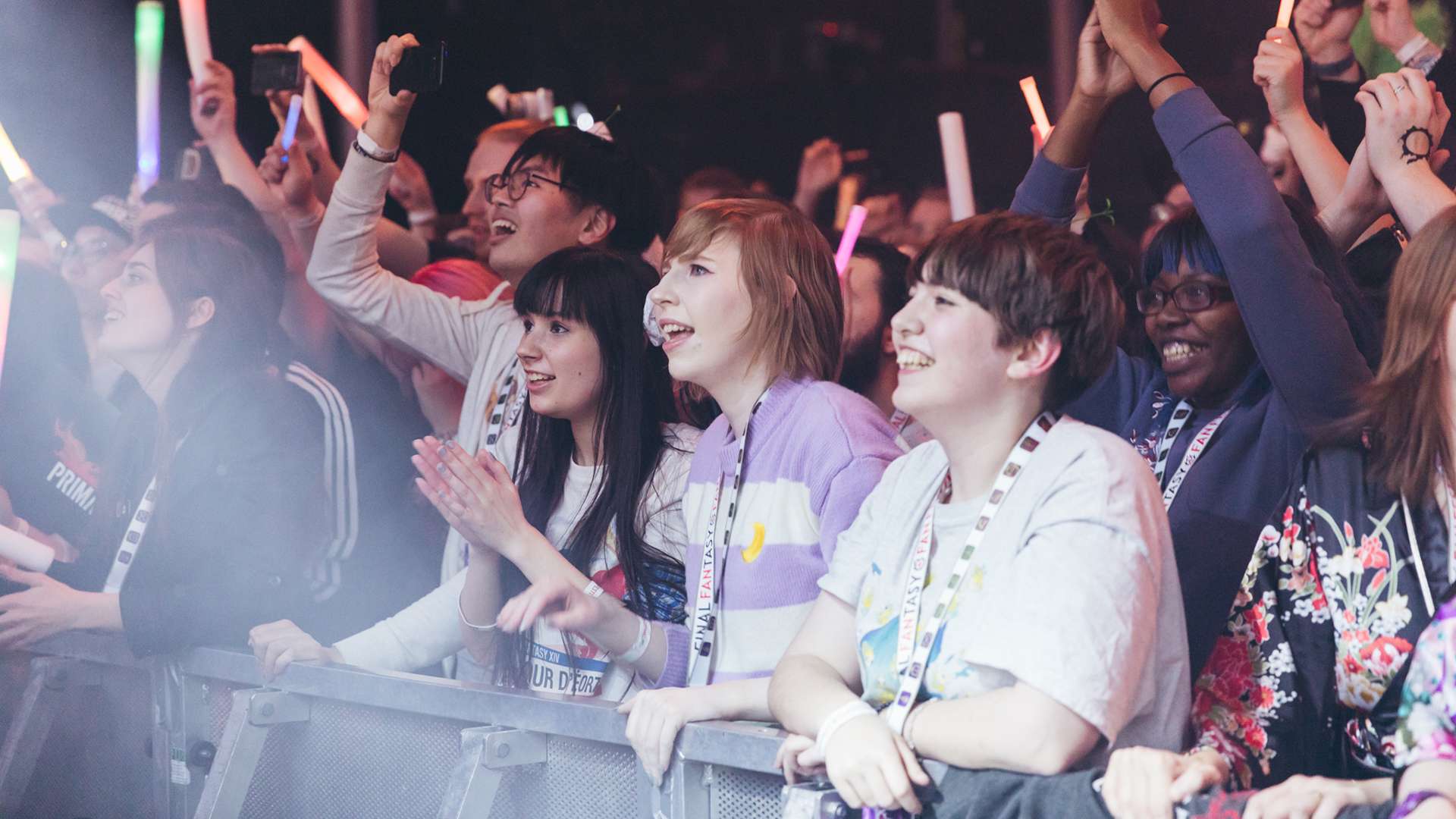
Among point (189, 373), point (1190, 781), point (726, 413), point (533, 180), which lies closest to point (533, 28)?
point (533, 180)

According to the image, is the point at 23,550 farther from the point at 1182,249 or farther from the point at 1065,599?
the point at 1182,249

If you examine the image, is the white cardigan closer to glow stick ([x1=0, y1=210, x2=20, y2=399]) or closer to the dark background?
glow stick ([x1=0, y1=210, x2=20, y2=399])

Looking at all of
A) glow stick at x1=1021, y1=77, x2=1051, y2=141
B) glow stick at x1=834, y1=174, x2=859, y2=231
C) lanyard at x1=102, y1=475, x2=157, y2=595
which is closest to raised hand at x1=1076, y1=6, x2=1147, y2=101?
glow stick at x1=1021, y1=77, x2=1051, y2=141

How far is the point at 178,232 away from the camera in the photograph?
298 cm

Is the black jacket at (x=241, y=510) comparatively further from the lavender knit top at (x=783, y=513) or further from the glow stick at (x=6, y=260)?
the lavender knit top at (x=783, y=513)

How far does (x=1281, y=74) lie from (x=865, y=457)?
37.7 inches

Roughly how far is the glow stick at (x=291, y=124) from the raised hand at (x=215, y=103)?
0.27 meters

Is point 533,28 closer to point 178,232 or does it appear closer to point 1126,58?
point 178,232

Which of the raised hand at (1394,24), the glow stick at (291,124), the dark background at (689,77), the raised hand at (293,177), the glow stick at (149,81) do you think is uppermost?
the dark background at (689,77)

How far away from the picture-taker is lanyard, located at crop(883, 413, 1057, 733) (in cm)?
162

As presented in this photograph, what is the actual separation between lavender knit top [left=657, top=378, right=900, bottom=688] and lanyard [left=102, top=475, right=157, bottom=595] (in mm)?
1124

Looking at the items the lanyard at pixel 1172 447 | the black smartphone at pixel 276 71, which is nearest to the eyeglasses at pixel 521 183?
the black smartphone at pixel 276 71

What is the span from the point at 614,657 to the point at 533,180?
131 cm

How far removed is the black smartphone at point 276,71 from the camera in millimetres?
3627
